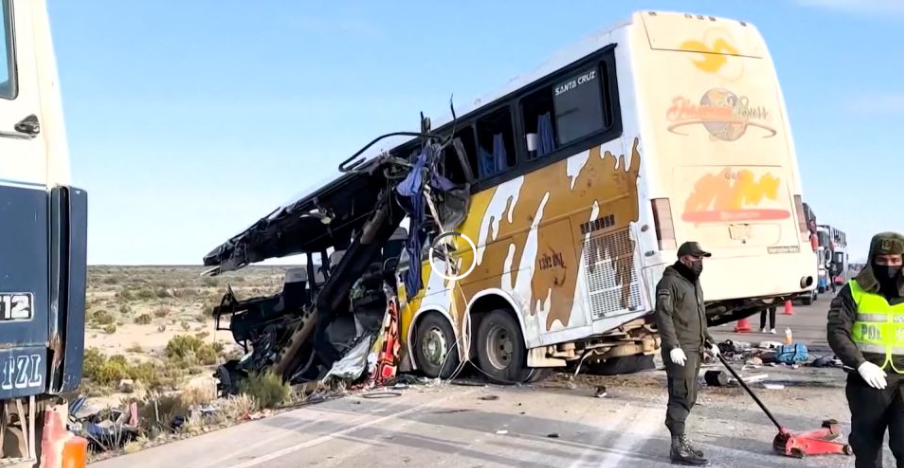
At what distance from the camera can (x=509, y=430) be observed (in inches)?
310

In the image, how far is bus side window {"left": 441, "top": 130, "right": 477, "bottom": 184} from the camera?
36.0 feet

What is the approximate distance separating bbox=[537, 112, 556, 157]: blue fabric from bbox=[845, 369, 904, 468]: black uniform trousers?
17.3 feet

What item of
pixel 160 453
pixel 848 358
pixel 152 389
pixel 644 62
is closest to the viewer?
pixel 848 358

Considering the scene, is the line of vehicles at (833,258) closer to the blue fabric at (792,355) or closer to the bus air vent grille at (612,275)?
the blue fabric at (792,355)

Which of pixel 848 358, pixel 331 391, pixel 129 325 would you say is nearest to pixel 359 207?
pixel 331 391

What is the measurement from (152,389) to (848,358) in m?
15.7

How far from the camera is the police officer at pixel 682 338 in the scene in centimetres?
633

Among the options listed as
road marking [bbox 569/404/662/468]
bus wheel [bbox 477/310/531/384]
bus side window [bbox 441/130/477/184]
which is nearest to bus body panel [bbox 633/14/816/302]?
road marking [bbox 569/404/662/468]

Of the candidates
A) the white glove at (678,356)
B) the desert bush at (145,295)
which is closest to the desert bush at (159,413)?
the white glove at (678,356)

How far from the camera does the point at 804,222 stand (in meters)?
9.33

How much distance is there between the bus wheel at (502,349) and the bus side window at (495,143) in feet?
6.01

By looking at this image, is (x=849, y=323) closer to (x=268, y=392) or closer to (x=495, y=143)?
(x=495, y=143)

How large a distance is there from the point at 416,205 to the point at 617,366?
3.56 m

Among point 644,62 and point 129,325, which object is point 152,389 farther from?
point 129,325
